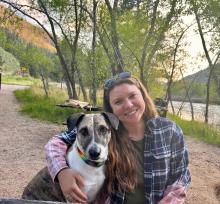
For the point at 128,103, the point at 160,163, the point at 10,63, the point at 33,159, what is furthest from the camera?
the point at 10,63

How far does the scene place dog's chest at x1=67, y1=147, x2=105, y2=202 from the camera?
110 inches

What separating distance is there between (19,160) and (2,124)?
4.93m

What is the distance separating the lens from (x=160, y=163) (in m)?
2.71

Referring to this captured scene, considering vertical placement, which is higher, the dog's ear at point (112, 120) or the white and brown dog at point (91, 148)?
the dog's ear at point (112, 120)

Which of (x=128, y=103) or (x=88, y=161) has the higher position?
(x=128, y=103)

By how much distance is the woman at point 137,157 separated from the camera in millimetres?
2682

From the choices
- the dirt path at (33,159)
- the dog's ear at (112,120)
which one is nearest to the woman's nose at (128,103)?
the dog's ear at (112,120)

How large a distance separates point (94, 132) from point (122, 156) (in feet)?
1.00

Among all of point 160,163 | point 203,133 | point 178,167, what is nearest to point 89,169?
point 160,163

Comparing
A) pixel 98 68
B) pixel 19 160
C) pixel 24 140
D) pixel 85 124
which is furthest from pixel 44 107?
pixel 85 124

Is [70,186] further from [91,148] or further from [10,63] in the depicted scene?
[10,63]

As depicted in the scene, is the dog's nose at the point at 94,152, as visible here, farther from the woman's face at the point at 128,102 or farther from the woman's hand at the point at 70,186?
the woman's face at the point at 128,102

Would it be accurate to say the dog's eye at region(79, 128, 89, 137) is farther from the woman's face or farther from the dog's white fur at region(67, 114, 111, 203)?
the woman's face

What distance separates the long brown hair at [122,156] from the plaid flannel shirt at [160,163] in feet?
0.31
